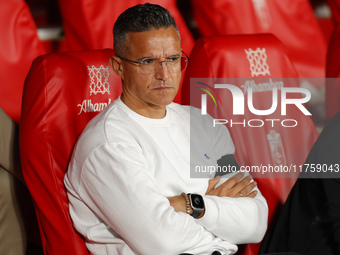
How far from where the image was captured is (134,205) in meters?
1.47

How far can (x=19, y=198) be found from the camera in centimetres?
189

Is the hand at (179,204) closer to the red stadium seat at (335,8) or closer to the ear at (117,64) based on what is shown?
the ear at (117,64)

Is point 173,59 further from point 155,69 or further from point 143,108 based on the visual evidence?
point 143,108

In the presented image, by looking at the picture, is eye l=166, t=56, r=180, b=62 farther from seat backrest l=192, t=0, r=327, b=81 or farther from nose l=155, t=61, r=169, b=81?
seat backrest l=192, t=0, r=327, b=81

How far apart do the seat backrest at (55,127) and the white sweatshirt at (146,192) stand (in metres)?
0.05

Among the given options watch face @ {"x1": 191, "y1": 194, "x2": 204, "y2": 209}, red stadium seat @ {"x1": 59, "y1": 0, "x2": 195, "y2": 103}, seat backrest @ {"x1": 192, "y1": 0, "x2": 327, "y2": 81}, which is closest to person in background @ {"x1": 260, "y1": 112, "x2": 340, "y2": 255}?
watch face @ {"x1": 191, "y1": 194, "x2": 204, "y2": 209}

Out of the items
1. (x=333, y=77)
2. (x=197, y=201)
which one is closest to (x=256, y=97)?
(x=333, y=77)

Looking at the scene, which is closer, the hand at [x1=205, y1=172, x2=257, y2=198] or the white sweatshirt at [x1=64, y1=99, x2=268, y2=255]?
the white sweatshirt at [x1=64, y1=99, x2=268, y2=255]

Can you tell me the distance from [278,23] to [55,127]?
4.18 feet

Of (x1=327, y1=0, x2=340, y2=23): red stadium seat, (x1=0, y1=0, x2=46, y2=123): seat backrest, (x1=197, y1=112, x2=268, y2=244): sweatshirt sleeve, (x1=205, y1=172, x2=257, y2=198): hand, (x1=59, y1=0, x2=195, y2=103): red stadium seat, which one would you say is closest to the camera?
(x1=197, y1=112, x2=268, y2=244): sweatshirt sleeve

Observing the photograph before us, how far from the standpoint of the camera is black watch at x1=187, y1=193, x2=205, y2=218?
5.05 ft

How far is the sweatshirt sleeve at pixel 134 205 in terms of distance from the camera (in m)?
1.46

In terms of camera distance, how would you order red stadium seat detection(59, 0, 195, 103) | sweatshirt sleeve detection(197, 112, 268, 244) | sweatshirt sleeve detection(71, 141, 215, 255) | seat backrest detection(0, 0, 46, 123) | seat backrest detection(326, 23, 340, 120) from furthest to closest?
seat backrest detection(326, 23, 340, 120), red stadium seat detection(59, 0, 195, 103), seat backrest detection(0, 0, 46, 123), sweatshirt sleeve detection(197, 112, 268, 244), sweatshirt sleeve detection(71, 141, 215, 255)

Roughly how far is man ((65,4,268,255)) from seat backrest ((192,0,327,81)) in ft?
2.61
